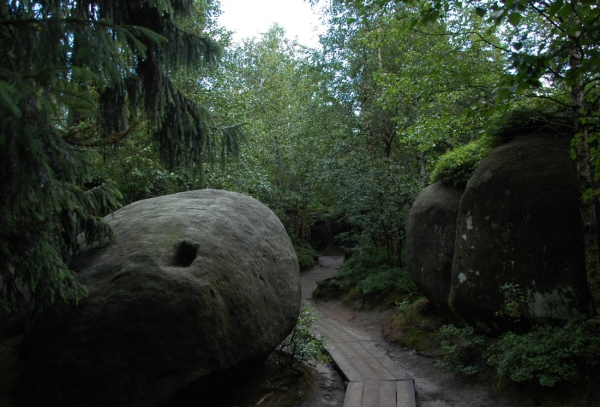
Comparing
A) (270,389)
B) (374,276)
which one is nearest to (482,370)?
(270,389)

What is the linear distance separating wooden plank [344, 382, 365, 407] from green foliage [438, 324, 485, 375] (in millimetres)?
1449

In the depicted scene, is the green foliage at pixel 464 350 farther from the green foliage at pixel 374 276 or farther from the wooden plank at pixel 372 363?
the green foliage at pixel 374 276

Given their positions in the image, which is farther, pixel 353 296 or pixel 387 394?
pixel 353 296

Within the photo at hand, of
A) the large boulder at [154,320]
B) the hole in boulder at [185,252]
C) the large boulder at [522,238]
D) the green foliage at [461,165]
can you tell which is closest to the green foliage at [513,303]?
the large boulder at [522,238]

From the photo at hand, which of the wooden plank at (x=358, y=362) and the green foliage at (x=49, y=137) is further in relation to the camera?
the wooden plank at (x=358, y=362)

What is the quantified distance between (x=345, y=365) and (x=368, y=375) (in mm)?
573

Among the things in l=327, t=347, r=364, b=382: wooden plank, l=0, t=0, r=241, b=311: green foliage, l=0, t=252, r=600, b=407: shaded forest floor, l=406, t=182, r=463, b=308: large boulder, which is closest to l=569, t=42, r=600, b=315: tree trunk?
l=0, t=252, r=600, b=407: shaded forest floor

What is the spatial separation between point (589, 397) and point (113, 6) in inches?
294

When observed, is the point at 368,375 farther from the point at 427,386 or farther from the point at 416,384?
the point at 427,386

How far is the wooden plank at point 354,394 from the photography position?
5.72 m

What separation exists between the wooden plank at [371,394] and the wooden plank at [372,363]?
309mm

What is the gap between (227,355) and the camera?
429 centimetres

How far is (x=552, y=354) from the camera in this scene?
506 centimetres

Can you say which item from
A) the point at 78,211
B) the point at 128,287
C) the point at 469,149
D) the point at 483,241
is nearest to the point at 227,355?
the point at 128,287
